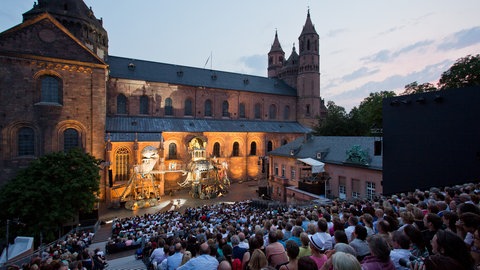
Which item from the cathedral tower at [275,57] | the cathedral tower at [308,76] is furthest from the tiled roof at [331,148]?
the cathedral tower at [275,57]

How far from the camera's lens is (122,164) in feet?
93.0

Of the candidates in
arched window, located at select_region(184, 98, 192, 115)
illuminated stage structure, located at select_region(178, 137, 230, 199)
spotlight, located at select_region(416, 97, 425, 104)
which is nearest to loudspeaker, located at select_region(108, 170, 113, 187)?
illuminated stage structure, located at select_region(178, 137, 230, 199)

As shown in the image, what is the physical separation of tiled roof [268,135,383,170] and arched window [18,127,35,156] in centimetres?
2590

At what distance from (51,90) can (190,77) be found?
65.2 feet

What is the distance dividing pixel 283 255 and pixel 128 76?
3576 centimetres

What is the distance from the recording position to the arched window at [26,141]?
22.9m

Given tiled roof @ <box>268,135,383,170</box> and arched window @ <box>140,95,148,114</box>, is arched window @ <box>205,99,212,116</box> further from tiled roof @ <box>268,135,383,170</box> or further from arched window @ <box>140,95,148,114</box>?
tiled roof @ <box>268,135,383,170</box>

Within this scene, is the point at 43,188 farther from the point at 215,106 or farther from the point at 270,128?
the point at 270,128

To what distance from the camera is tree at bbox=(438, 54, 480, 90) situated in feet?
91.2

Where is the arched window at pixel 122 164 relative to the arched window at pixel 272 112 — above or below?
below

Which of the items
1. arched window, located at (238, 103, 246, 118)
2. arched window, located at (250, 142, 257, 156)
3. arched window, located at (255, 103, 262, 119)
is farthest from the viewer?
arched window, located at (255, 103, 262, 119)

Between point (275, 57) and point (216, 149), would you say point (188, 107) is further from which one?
point (275, 57)

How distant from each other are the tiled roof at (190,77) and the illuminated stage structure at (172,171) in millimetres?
12000

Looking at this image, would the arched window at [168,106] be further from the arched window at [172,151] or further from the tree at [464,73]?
the tree at [464,73]
